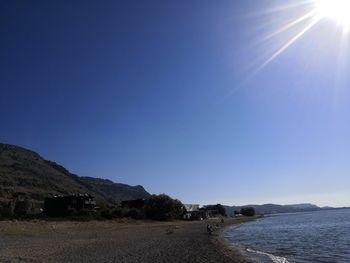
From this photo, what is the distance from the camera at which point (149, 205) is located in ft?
438

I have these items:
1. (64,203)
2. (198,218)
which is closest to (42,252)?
(64,203)

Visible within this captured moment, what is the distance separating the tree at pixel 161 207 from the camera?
428ft

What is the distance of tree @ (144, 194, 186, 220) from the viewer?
130 meters

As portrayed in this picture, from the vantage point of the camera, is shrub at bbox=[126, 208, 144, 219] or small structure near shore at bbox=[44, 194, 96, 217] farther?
shrub at bbox=[126, 208, 144, 219]

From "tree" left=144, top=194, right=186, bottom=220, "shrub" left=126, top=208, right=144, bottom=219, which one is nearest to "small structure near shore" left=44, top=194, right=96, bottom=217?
"shrub" left=126, top=208, right=144, bottom=219

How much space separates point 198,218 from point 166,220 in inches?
1253

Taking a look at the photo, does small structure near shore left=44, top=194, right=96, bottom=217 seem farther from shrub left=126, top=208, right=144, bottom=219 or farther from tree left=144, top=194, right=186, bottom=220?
tree left=144, top=194, right=186, bottom=220

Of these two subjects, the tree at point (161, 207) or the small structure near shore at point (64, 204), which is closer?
the small structure near shore at point (64, 204)

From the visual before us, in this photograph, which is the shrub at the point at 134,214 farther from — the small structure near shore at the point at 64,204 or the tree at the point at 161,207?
the small structure near shore at the point at 64,204

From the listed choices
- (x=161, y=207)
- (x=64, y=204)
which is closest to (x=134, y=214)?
(x=161, y=207)

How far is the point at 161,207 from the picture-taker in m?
133

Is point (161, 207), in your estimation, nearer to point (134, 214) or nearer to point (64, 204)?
point (134, 214)

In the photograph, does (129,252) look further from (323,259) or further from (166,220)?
(166,220)

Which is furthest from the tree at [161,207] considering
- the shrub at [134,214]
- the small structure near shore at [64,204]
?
the small structure near shore at [64,204]
